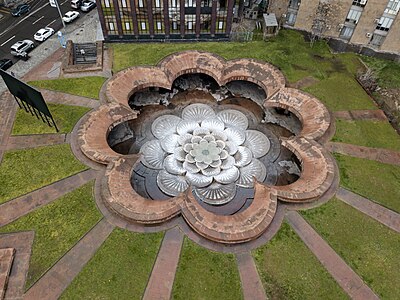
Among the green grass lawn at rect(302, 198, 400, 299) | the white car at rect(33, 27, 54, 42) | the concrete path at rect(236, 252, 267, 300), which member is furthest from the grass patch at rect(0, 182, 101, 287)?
the white car at rect(33, 27, 54, 42)

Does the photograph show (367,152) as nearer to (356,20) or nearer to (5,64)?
(356,20)

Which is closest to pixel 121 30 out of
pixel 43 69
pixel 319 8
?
pixel 43 69

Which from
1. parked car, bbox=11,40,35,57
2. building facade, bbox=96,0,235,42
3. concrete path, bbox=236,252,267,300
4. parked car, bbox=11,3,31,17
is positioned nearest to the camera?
concrete path, bbox=236,252,267,300

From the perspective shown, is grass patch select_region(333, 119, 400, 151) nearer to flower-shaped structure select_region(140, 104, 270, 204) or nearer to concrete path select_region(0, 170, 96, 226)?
flower-shaped structure select_region(140, 104, 270, 204)

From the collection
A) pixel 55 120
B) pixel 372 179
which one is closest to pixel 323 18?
pixel 372 179

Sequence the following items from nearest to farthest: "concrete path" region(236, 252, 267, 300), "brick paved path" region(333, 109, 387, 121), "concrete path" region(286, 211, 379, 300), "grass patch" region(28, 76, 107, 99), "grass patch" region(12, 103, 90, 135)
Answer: "concrete path" region(236, 252, 267, 300) < "concrete path" region(286, 211, 379, 300) < "grass patch" region(12, 103, 90, 135) < "brick paved path" region(333, 109, 387, 121) < "grass patch" region(28, 76, 107, 99)

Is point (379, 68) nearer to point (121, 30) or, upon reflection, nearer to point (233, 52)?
point (233, 52)

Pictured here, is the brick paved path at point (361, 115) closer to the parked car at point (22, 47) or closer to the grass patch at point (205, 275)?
the grass patch at point (205, 275)

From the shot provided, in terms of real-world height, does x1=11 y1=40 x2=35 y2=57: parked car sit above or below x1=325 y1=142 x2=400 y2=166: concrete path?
above
